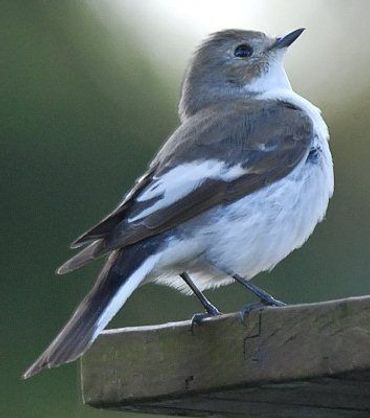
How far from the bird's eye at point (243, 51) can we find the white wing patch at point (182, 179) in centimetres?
160

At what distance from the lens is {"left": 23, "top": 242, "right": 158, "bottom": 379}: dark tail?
497 centimetres

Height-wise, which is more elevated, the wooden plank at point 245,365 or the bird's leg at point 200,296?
the wooden plank at point 245,365

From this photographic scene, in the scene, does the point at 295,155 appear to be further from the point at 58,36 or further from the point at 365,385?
the point at 58,36

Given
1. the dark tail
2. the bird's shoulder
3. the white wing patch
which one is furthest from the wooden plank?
the bird's shoulder

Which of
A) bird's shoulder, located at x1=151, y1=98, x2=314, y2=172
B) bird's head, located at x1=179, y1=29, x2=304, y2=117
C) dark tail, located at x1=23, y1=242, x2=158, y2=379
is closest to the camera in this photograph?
dark tail, located at x1=23, y1=242, x2=158, y2=379

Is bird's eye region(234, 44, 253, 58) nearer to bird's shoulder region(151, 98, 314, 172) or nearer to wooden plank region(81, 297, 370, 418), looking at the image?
bird's shoulder region(151, 98, 314, 172)

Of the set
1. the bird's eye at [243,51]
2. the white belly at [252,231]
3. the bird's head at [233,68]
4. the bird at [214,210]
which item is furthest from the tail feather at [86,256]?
the bird's eye at [243,51]

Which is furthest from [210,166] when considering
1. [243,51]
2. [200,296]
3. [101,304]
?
[243,51]

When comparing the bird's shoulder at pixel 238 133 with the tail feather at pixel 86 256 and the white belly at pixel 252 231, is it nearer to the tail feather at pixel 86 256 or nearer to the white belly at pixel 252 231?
the white belly at pixel 252 231

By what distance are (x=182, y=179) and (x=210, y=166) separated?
172 mm

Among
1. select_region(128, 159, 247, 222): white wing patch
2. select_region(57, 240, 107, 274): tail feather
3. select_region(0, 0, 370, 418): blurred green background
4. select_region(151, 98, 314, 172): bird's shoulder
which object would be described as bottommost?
select_region(0, 0, 370, 418): blurred green background

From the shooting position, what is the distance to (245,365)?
478 centimetres

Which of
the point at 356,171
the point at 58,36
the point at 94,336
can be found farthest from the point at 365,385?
the point at 58,36

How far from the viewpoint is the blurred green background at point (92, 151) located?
877 centimetres
